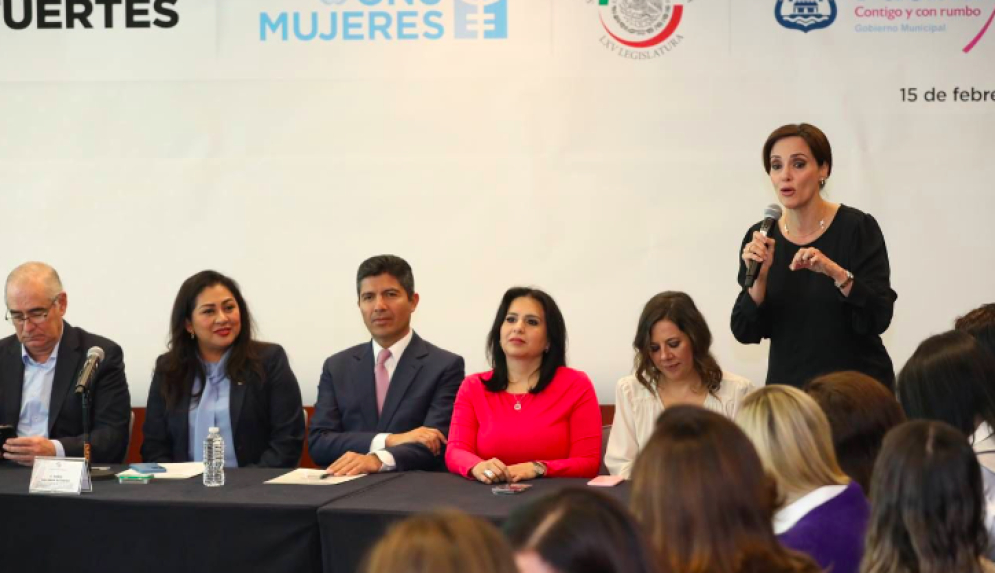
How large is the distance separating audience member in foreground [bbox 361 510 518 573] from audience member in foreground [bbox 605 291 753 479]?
2700 mm

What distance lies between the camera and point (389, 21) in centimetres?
503

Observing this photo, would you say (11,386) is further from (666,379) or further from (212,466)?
(666,379)

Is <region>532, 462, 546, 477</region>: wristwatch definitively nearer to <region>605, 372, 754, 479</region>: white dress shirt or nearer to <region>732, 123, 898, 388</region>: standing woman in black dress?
<region>605, 372, 754, 479</region>: white dress shirt

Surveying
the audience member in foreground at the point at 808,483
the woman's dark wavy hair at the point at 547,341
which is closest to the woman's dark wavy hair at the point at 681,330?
the woman's dark wavy hair at the point at 547,341

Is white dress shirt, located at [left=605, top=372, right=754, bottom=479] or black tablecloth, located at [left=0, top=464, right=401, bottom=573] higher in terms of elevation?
white dress shirt, located at [left=605, top=372, right=754, bottom=479]

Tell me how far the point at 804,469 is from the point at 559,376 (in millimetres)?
1772

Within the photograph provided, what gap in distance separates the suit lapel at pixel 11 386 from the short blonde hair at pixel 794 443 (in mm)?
3123

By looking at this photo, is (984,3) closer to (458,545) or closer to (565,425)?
(565,425)

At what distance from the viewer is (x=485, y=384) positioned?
12.6ft

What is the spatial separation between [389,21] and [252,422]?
6.66 ft

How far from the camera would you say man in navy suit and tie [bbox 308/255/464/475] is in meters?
4.05

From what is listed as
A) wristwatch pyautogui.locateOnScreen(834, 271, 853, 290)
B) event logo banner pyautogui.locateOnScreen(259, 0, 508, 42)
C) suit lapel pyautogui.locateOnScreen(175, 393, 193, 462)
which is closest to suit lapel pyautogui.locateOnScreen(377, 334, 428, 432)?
suit lapel pyautogui.locateOnScreen(175, 393, 193, 462)

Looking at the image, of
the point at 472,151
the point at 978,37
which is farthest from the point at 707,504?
the point at 978,37

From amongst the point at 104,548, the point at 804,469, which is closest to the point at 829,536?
the point at 804,469
